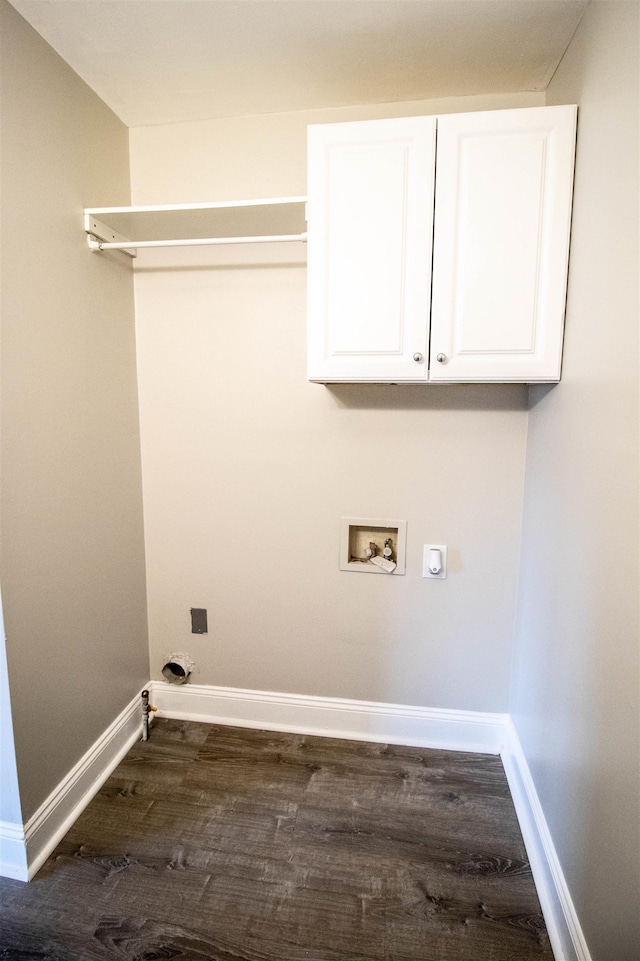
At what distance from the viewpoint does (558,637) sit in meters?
1.35

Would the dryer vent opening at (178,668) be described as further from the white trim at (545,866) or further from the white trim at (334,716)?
the white trim at (545,866)

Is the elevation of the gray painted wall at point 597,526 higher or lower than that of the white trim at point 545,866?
higher

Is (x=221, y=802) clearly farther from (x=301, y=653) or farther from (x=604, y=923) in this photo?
(x=604, y=923)

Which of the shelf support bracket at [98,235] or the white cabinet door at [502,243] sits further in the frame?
the shelf support bracket at [98,235]

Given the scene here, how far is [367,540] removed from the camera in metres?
1.89

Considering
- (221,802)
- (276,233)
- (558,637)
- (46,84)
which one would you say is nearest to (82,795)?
(221,802)

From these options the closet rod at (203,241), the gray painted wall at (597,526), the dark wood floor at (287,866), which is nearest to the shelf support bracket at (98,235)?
the closet rod at (203,241)

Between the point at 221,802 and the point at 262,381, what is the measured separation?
4.90 ft

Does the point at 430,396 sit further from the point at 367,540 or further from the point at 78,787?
the point at 78,787

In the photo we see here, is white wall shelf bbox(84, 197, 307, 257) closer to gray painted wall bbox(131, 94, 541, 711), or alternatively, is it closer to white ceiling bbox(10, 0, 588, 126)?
gray painted wall bbox(131, 94, 541, 711)

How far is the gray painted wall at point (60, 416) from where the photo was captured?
1297 mm

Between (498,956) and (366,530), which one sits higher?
(366,530)

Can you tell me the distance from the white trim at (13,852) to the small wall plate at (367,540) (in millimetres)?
1266

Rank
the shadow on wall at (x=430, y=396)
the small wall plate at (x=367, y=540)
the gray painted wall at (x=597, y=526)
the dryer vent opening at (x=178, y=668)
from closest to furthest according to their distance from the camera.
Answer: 1. the gray painted wall at (x=597, y=526)
2. the shadow on wall at (x=430, y=396)
3. the small wall plate at (x=367, y=540)
4. the dryer vent opening at (x=178, y=668)
